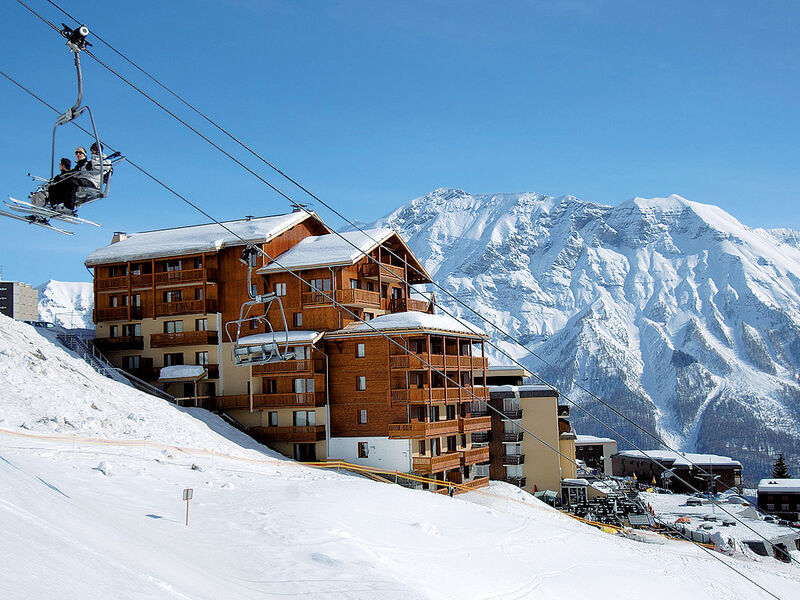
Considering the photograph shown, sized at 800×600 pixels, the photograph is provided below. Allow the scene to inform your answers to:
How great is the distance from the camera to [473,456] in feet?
163

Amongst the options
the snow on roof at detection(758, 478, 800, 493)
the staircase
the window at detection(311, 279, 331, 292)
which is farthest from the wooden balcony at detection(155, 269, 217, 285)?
the snow on roof at detection(758, 478, 800, 493)

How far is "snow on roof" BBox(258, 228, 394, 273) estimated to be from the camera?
47166mm

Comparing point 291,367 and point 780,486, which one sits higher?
point 291,367

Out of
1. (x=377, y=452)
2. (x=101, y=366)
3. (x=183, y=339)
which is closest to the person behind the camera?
(x=377, y=452)

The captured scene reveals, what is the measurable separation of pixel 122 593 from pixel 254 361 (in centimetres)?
2393

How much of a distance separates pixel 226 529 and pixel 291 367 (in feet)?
81.8

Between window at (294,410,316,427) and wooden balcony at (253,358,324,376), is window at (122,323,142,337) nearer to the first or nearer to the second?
wooden balcony at (253,358,324,376)

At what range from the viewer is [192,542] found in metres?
18.6

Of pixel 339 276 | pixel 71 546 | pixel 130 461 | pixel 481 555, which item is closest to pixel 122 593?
pixel 71 546

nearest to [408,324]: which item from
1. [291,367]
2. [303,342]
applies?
[303,342]

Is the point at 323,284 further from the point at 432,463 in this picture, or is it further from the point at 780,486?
the point at 780,486

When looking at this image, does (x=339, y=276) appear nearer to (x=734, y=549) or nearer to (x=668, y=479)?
(x=734, y=549)

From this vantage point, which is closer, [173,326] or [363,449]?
[363,449]

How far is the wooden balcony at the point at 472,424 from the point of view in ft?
160
